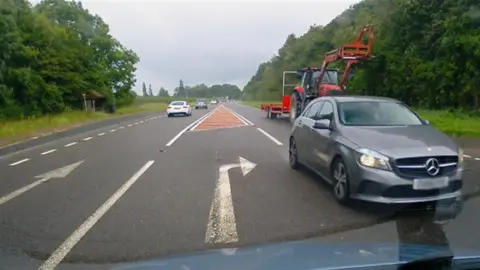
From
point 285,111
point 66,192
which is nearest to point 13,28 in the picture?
point 285,111

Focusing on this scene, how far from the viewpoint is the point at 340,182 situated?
634 centimetres

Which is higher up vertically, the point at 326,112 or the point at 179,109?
the point at 326,112

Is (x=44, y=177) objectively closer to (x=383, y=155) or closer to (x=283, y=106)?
(x=383, y=155)

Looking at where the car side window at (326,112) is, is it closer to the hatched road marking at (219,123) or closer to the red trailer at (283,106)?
the hatched road marking at (219,123)

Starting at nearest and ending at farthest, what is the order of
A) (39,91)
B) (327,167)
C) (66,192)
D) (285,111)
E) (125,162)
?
(327,167)
(66,192)
(125,162)
(285,111)
(39,91)

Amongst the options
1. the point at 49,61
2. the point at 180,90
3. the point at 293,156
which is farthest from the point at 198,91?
the point at 293,156

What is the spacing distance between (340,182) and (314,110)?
2.50m

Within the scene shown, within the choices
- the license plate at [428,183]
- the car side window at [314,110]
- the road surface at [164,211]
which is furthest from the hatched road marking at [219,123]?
the license plate at [428,183]

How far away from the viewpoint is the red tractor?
19.3m

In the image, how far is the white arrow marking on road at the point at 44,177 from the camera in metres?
7.19

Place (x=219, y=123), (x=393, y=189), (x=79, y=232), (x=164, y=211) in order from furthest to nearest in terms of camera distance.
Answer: (x=219, y=123) → (x=164, y=211) → (x=393, y=189) → (x=79, y=232)

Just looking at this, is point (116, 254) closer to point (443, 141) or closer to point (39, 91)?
point (443, 141)

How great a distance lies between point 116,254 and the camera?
14.6 ft

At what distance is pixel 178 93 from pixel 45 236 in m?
176
